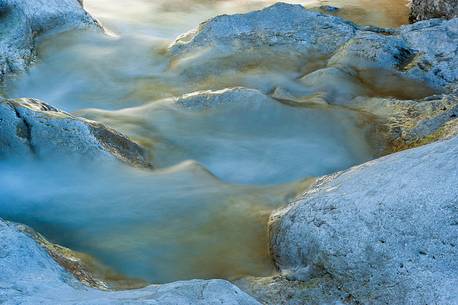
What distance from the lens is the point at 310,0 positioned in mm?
14102

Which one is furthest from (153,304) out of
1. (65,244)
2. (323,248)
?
(65,244)

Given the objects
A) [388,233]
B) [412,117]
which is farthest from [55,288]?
[412,117]

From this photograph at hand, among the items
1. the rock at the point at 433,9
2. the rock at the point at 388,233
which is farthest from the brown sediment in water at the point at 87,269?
the rock at the point at 433,9

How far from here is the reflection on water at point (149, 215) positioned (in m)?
4.35

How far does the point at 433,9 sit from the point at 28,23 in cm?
807

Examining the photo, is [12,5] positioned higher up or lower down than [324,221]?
higher up

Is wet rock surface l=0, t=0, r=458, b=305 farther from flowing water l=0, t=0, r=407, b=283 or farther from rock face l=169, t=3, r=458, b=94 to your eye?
flowing water l=0, t=0, r=407, b=283

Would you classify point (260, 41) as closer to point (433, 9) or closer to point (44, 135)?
point (44, 135)

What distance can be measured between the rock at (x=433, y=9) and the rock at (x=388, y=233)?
317 inches

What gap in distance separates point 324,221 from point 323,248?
0.21m

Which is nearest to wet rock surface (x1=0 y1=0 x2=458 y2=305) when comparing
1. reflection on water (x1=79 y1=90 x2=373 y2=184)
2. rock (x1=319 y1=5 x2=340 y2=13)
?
reflection on water (x1=79 y1=90 x2=373 y2=184)

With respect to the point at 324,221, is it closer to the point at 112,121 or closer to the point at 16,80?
the point at 112,121

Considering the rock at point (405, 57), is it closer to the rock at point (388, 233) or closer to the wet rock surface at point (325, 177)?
the wet rock surface at point (325, 177)

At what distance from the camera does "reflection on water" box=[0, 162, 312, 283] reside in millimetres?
4352
